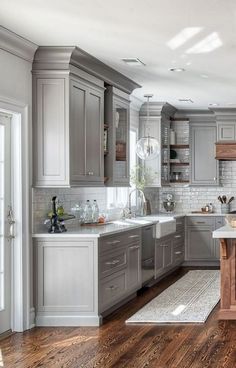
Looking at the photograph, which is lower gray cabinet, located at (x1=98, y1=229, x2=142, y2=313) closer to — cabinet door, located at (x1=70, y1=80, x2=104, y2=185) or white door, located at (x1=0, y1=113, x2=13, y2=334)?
cabinet door, located at (x1=70, y1=80, x2=104, y2=185)

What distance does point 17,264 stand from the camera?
18.7ft

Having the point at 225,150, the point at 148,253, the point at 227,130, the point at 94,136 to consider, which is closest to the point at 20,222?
the point at 94,136

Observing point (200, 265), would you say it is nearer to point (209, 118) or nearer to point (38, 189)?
point (209, 118)

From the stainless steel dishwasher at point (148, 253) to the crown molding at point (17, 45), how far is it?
2.86m

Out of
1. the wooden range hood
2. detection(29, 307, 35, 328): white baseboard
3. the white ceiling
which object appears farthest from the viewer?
the wooden range hood

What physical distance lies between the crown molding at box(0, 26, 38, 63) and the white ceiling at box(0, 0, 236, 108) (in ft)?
0.23

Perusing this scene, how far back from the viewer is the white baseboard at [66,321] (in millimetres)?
5898

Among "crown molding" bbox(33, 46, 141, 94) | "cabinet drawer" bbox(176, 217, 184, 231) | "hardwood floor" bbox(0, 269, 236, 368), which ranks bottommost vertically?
"hardwood floor" bbox(0, 269, 236, 368)

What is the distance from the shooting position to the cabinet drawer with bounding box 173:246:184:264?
959 centimetres

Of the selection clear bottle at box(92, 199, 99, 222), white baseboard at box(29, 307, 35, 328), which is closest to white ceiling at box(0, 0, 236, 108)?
clear bottle at box(92, 199, 99, 222)

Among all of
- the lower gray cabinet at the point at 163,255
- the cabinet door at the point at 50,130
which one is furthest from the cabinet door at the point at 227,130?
the cabinet door at the point at 50,130

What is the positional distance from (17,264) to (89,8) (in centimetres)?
244

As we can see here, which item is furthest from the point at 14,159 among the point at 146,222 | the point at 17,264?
the point at 146,222

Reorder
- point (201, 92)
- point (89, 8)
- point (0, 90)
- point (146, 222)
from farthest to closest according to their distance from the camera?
point (201, 92) → point (146, 222) → point (0, 90) → point (89, 8)
